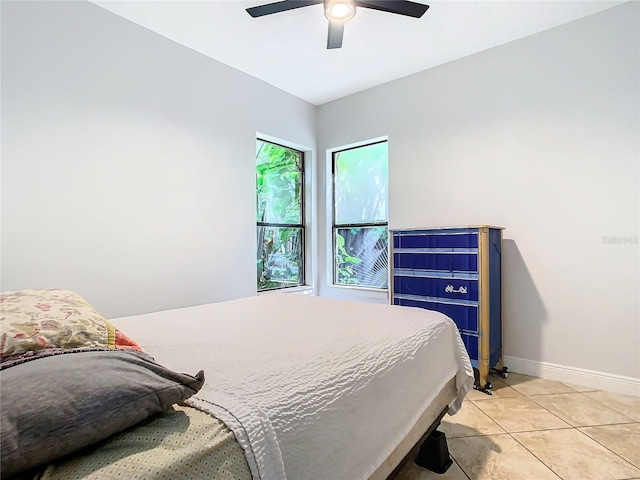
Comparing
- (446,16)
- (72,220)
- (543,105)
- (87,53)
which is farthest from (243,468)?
(543,105)

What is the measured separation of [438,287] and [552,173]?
4.00ft

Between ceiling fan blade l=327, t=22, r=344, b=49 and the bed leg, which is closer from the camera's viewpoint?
the bed leg

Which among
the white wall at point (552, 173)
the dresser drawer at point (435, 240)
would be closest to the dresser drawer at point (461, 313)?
the dresser drawer at point (435, 240)

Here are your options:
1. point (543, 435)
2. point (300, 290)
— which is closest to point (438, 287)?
point (543, 435)

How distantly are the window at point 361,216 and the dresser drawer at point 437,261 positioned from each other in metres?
0.77

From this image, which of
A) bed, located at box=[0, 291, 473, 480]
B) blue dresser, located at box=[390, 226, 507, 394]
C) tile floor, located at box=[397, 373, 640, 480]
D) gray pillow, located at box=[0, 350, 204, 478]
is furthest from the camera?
blue dresser, located at box=[390, 226, 507, 394]

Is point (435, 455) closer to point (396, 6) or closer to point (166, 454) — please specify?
point (166, 454)

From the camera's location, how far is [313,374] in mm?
956

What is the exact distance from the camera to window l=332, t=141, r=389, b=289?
12.2 feet

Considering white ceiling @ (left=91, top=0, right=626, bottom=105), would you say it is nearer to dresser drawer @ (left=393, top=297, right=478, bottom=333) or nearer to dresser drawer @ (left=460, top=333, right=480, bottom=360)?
dresser drawer @ (left=393, top=297, right=478, bottom=333)

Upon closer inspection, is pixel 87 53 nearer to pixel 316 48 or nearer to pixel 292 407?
pixel 316 48

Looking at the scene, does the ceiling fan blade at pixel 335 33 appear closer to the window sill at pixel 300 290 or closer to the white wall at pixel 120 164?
the white wall at pixel 120 164

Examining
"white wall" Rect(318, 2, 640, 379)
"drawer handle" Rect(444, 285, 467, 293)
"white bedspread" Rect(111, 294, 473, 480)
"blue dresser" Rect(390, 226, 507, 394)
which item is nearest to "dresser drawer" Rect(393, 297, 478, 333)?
"blue dresser" Rect(390, 226, 507, 394)

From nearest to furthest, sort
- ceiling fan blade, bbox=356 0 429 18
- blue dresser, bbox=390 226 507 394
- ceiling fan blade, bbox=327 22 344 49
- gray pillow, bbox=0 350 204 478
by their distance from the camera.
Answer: gray pillow, bbox=0 350 204 478, ceiling fan blade, bbox=356 0 429 18, ceiling fan blade, bbox=327 22 344 49, blue dresser, bbox=390 226 507 394
